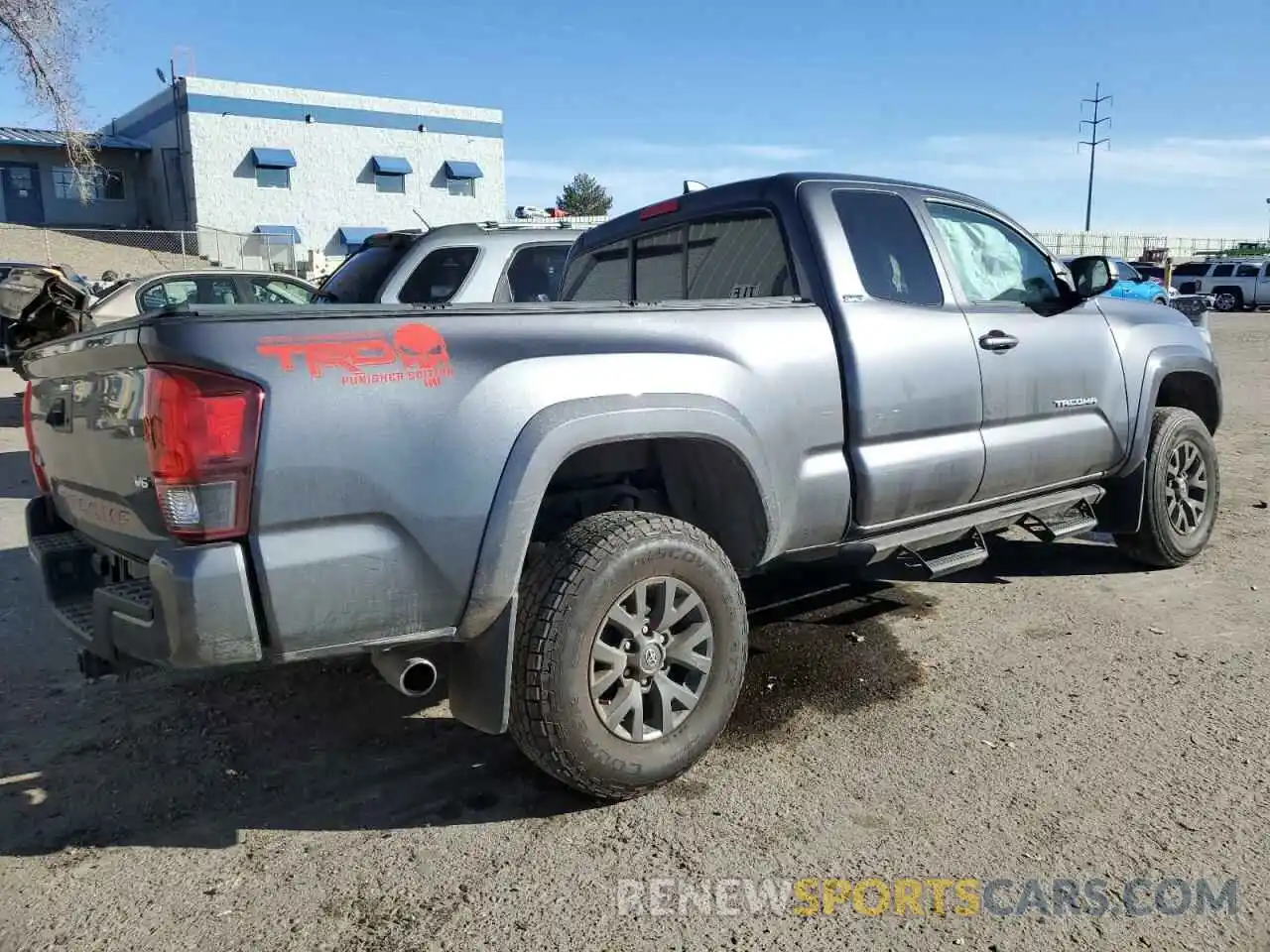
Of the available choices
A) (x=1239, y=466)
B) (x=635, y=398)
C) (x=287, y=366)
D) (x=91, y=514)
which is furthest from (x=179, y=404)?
(x=1239, y=466)

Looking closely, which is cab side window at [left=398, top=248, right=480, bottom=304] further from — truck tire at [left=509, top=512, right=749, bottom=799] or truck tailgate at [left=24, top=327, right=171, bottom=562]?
truck tire at [left=509, top=512, right=749, bottom=799]

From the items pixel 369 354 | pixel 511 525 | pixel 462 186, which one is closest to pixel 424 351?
pixel 369 354

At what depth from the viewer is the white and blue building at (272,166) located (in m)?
35.0

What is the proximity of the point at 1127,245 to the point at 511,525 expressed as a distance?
58.5m

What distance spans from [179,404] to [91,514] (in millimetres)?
954

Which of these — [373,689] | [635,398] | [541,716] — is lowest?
[373,689]

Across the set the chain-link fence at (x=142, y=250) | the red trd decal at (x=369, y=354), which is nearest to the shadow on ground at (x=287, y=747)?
the red trd decal at (x=369, y=354)

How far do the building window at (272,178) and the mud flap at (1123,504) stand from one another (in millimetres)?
36087

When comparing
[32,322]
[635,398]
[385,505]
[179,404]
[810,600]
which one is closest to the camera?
[179,404]

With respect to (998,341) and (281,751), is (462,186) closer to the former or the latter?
(998,341)

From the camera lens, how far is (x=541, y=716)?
2.91m

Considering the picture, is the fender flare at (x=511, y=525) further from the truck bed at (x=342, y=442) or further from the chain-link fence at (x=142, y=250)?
the chain-link fence at (x=142, y=250)

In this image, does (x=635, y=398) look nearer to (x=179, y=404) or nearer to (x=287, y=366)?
(x=287, y=366)

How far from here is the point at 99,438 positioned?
295cm
